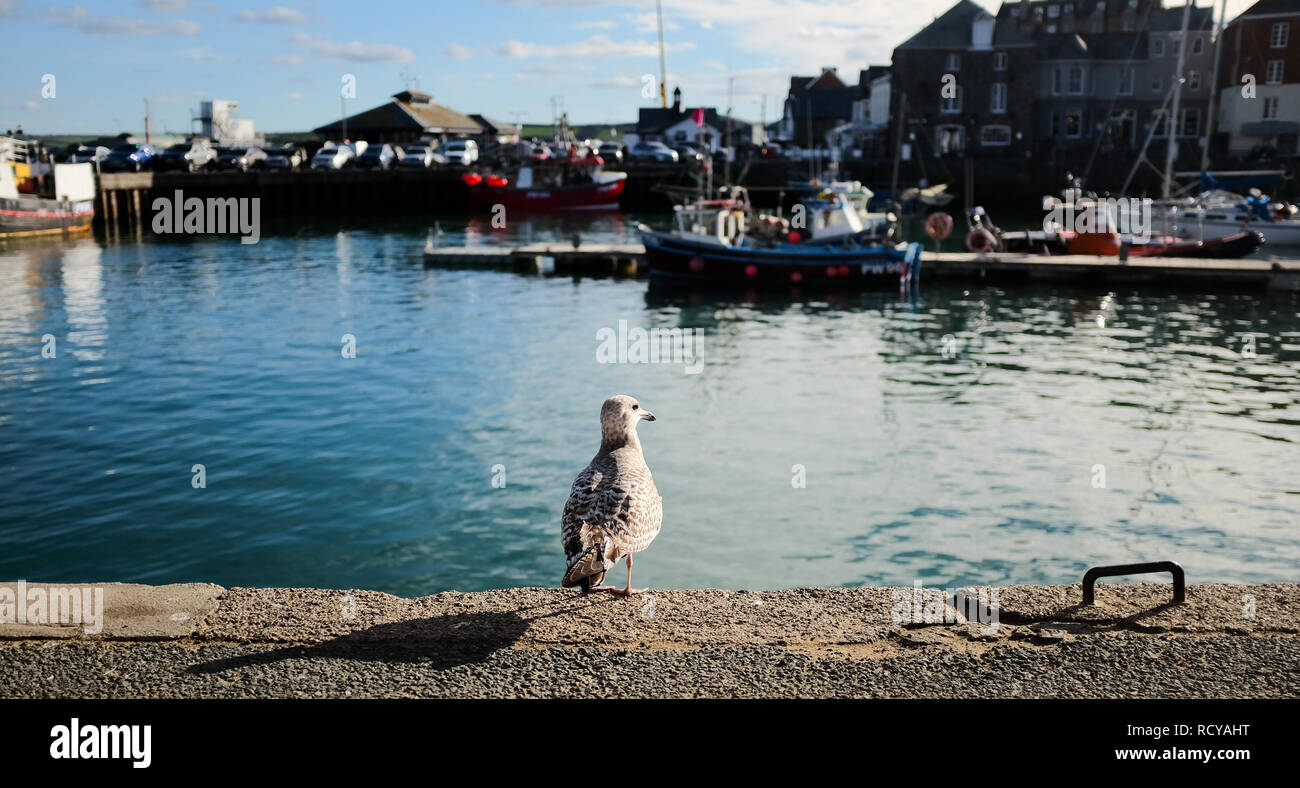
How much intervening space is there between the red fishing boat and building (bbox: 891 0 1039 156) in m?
20.4

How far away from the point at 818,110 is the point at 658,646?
102880 millimetres


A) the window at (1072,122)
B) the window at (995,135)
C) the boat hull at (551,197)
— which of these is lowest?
the boat hull at (551,197)

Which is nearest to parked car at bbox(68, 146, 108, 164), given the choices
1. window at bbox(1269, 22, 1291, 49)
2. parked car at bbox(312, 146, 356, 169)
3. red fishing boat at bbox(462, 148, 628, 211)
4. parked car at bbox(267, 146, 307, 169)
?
parked car at bbox(267, 146, 307, 169)

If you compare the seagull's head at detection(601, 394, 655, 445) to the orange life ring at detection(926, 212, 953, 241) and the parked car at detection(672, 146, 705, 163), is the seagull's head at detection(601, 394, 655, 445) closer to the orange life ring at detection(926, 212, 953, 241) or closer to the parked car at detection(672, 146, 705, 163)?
the orange life ring at detection(926, 212, 953, 241)

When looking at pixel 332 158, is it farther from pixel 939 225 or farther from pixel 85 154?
pixel 939 225

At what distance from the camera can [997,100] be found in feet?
237

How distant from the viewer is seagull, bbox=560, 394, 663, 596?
6.17 meters

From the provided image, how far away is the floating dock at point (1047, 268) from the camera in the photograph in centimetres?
3188

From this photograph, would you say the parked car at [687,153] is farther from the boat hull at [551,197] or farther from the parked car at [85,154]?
the parked car at [85,154]

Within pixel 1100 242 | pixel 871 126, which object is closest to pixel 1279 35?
pixel 871 126

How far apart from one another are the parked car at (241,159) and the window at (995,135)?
4925 cm

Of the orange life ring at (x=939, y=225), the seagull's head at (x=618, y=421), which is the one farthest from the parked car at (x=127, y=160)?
the seagull's head at (x=618, y=421)
